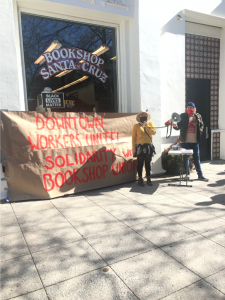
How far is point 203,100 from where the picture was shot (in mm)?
8703

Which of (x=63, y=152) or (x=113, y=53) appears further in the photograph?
(x=113, y=53)

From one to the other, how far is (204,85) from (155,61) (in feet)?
8.65

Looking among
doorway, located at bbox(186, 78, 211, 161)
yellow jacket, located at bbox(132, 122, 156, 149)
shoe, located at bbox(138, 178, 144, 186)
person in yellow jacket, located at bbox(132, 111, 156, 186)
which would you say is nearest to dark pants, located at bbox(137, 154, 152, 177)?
person in yellow jacket, located at bbox(132, 111, 156, 186)

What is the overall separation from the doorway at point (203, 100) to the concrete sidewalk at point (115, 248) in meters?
3.89

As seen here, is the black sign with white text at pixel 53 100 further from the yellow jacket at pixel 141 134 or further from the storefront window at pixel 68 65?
the yellow jacket at pixel 141 134

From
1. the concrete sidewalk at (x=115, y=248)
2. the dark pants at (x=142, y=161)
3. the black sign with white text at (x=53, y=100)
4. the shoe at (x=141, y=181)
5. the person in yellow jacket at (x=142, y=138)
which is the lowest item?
the concrete sidewalk at (x=115, y=248)

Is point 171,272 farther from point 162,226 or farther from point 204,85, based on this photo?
point 204,85

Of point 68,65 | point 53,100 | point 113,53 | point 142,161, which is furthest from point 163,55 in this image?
point 53,100

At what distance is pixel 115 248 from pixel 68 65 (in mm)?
4564

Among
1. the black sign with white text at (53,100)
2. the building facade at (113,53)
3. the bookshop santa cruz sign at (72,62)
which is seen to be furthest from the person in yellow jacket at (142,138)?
the black sign with white text at (53,100)

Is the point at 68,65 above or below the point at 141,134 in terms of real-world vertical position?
above

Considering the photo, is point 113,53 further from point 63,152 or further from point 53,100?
point 63,152

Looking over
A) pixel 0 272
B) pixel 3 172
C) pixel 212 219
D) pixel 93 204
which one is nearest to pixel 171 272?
pixel 212 219

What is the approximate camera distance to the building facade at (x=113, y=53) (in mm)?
5562
